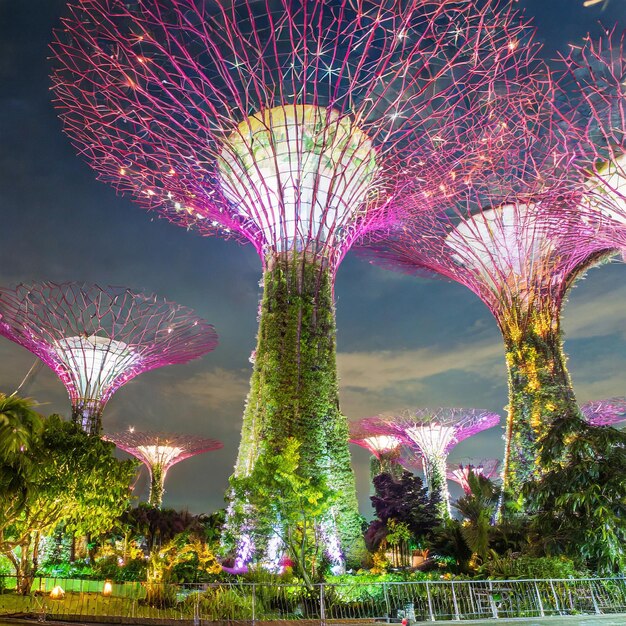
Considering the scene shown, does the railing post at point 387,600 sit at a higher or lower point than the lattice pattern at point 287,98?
lower

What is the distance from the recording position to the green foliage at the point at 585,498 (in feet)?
44.7

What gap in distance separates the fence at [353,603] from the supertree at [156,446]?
31.9 m

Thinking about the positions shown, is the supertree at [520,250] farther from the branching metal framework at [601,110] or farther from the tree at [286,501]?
the tree at [286,501]

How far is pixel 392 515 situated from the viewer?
25.5 meters

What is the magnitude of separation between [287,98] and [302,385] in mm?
9505

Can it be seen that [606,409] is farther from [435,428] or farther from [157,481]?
[157,481]

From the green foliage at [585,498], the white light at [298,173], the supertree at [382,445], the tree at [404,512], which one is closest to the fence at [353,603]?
the green foliage at [585,498]

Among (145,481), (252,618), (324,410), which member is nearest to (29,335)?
(324,410)

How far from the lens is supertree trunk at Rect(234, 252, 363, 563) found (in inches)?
680

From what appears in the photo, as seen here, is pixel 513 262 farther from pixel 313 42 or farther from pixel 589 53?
pixel 313 42

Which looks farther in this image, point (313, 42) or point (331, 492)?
point (313, 42)

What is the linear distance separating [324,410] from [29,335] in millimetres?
18189

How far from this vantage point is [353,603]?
13.3 m

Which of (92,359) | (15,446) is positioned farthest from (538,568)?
(92,359)
